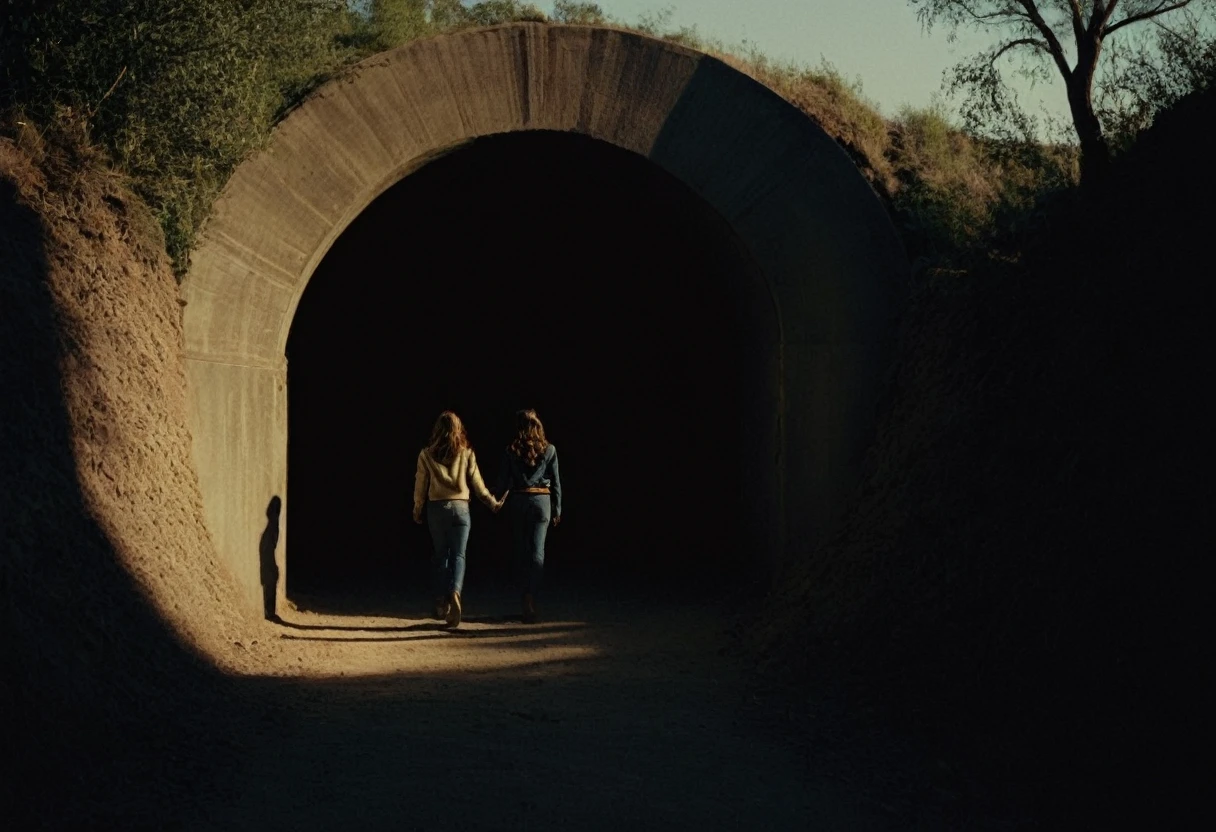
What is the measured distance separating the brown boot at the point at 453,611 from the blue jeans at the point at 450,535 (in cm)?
8

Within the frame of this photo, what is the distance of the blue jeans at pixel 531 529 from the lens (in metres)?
11.0

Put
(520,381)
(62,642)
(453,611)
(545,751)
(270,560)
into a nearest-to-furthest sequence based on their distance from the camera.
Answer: (545,751)
(62,642)
(453,611)
(270,560)
(520,381)

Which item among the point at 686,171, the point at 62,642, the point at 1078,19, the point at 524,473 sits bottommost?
the point at 62,642

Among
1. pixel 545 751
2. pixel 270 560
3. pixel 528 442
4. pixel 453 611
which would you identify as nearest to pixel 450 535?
pixel 453 611

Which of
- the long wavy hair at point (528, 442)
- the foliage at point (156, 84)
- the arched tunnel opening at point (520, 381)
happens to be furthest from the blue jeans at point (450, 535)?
the arched tunnel opening at point (520, 381)

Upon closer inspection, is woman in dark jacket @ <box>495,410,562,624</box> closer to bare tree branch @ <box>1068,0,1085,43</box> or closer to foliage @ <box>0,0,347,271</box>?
foliage @ <box>0,0,347,271</box>

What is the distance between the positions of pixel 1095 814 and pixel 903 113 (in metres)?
8.45

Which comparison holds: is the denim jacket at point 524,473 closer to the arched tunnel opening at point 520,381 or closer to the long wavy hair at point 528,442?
the long wavy hair at point 528,442

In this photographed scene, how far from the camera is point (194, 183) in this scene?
10266mm

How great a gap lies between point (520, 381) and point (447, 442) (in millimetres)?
9186

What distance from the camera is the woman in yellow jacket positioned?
34.9ft

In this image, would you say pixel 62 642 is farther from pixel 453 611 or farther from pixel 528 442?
A: pixel 528 442

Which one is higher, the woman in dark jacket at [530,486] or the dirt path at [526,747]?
the woman in dark jacket at [530,486]

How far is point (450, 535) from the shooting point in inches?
419
